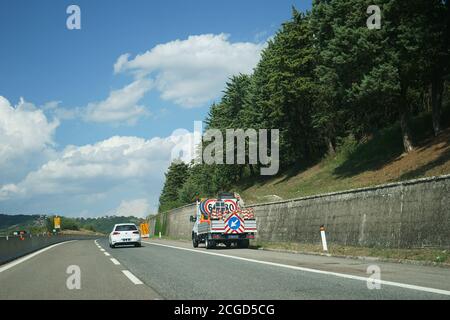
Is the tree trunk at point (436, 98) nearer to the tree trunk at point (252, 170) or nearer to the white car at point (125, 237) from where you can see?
the white car at point (125, 237)

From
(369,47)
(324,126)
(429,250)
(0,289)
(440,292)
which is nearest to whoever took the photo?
(440,292)

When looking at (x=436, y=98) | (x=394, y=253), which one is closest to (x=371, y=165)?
(x=436, y=98)

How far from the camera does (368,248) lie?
57.4 ft

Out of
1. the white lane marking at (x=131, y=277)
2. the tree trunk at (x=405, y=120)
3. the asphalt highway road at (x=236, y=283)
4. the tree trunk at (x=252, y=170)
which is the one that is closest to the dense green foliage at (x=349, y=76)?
the tree trunk at (x=405, y=120)

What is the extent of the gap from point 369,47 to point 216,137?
44279 mm

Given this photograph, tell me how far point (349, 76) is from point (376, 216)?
57.8 ft

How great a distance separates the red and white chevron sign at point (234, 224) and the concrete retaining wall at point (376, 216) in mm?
2857

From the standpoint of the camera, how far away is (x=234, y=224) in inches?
949

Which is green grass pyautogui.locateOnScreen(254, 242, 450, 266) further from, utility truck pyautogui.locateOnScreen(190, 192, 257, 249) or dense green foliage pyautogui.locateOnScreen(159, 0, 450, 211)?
dense green foliage pyautogui.locateOnScreen(159, 0, 450, 211)

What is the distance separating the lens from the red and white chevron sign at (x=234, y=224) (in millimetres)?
24000

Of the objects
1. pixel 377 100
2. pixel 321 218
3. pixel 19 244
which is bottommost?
pixel 19 244

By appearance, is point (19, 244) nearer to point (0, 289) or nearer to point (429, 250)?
point (0, 289)
